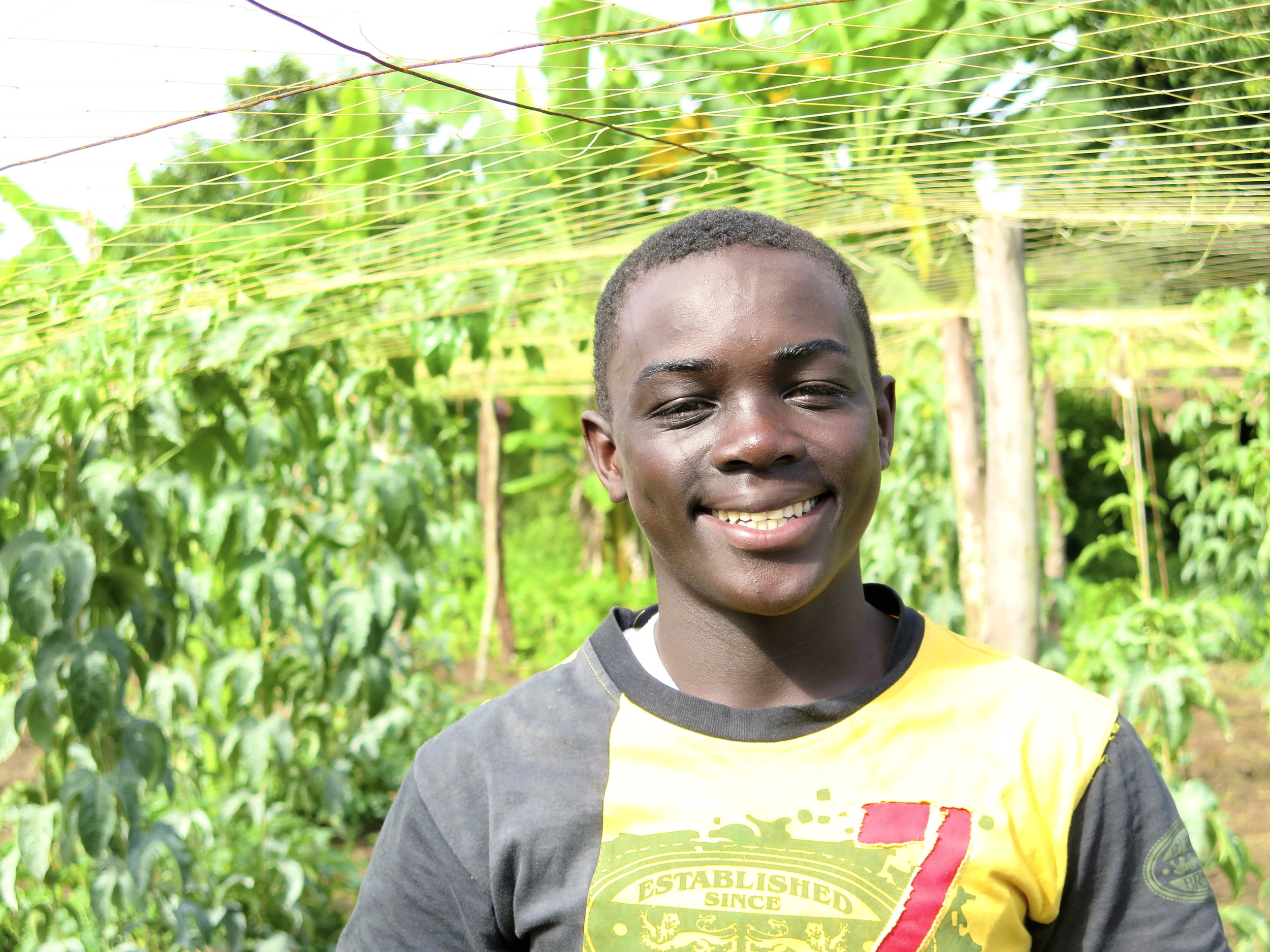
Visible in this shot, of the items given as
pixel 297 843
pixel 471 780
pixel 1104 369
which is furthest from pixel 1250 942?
pixel 297 843

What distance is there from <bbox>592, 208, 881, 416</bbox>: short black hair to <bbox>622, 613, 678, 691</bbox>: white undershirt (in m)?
0.26

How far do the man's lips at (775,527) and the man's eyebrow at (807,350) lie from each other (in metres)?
0.14

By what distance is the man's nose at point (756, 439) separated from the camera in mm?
1152

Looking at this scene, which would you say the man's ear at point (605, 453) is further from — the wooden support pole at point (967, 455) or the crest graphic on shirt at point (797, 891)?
the wooden support pole at point (967, 455)

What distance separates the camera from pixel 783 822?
44.4 inches

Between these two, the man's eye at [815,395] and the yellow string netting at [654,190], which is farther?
the yellow string netting at [654,190]

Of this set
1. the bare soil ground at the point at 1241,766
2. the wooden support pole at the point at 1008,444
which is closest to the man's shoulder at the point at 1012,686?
the wooden support pole at the point at 1008,444

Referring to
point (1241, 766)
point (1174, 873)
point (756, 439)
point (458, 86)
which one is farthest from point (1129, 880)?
point (1241, 766)

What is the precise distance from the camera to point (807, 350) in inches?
46.9

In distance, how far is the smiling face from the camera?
3.83ft

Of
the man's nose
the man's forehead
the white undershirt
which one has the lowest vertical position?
the white undershirt

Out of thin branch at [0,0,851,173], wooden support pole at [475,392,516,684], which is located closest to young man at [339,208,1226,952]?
thin branch at [0,0,851,173]

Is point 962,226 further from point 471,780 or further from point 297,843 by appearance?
point 297,843

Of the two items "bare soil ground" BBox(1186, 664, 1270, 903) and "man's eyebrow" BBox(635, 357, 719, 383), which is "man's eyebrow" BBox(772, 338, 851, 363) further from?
"bare soil ground" BBox(1186, 664, 1270, 903)
